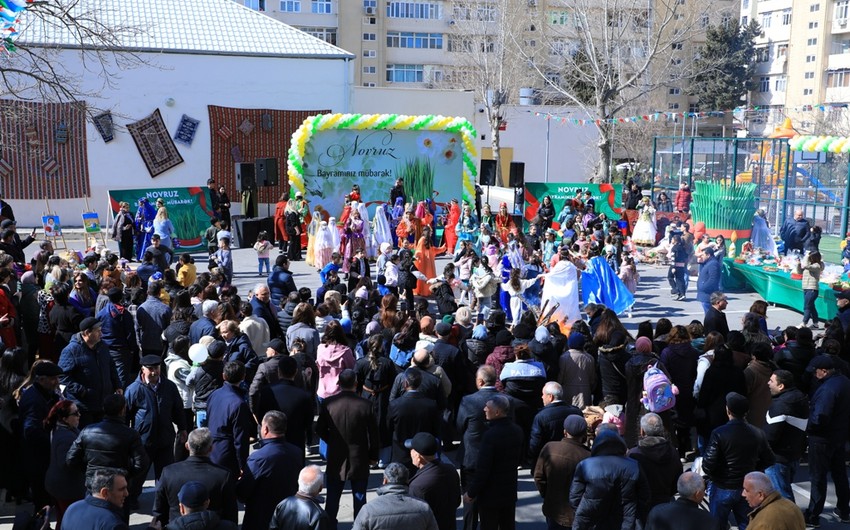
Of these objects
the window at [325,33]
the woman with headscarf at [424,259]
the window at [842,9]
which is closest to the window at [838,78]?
the window at [842,9]

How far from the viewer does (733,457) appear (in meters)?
6.24

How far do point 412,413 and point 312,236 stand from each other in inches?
531

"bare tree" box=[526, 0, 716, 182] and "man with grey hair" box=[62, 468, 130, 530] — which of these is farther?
"bare tree" box=[526, 0, 716, 182]

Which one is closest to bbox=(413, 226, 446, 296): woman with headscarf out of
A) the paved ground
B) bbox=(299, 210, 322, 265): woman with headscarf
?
the paved ground

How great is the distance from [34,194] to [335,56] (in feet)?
32.0

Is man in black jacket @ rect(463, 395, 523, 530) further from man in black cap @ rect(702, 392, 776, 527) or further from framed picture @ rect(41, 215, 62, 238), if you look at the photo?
framed picture @ rect(41, 215, 62, 238)

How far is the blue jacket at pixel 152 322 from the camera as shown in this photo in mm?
9344

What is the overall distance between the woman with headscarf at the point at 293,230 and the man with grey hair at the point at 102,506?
1484cm

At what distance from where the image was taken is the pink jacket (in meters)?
7.84

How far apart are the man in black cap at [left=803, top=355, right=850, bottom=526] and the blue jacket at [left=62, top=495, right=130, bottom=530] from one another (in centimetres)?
534

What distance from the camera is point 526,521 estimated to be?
712 centimetres

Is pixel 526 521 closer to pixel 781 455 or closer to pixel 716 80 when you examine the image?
pixel 781 455

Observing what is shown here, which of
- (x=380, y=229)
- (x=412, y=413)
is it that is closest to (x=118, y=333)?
(x=412, y=413)

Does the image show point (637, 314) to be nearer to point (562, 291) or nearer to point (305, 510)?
point (562, 291)
